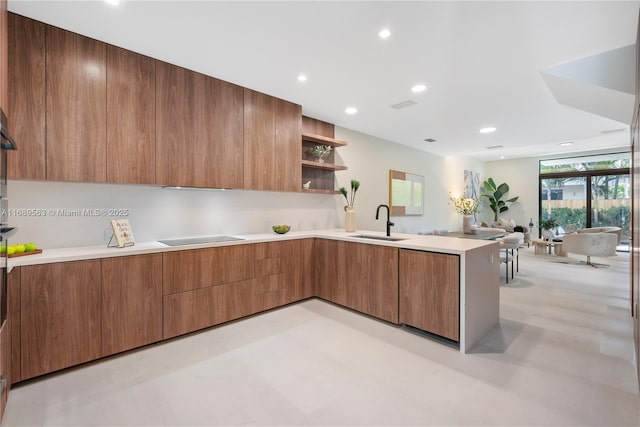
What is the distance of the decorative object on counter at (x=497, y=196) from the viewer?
30.5 ft

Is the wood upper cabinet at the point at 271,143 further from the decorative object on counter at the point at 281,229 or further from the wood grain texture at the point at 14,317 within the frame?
the wood grain texture at the point at 14,317

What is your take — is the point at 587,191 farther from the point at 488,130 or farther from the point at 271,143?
the point at 271,143

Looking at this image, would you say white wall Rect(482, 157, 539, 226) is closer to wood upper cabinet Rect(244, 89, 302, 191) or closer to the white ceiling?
the white ceiling

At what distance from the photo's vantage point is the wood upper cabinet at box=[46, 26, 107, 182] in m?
2.19

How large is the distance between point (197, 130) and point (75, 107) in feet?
3.08

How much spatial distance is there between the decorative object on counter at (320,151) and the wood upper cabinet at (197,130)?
132 cm

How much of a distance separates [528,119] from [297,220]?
388 centimetres

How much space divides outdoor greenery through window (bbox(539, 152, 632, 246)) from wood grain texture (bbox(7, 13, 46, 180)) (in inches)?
418

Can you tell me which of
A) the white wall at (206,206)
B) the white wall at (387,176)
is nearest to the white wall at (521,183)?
the white wall at (387,176)

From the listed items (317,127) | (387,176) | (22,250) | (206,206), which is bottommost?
(22,250)

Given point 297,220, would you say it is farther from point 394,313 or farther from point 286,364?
point 286,364

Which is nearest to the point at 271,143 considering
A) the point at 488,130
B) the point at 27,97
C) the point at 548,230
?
the point at 27,97

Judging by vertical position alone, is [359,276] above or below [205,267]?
below

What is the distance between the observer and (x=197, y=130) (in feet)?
9.59
